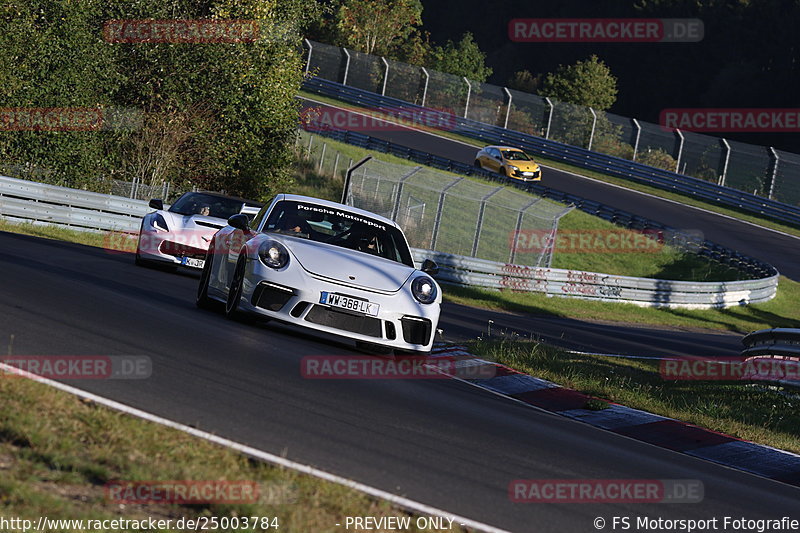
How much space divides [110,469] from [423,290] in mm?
5453

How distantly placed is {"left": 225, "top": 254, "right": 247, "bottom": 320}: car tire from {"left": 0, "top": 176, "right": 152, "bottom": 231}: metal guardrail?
11.9 meters

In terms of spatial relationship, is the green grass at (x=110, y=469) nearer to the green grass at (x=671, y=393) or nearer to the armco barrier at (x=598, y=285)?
the green grass at (x=671, y=393)


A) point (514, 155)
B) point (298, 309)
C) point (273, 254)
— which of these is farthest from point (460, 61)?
point (298, 309)

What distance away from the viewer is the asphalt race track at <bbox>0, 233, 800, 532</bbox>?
18.7 feet

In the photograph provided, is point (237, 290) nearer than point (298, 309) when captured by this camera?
No

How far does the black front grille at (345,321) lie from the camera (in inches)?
369

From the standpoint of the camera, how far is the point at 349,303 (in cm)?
941

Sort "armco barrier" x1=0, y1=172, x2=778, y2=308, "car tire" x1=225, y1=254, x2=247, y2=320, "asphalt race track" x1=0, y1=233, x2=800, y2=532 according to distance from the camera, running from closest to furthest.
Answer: "asphalt race track" x1=0, y1=233, x2=800, y2=532 < "car tire" x1=225, y1=254, x2=247, y2=320 < "armco barrier" x1=0, y1=172, x2=778, y2=308

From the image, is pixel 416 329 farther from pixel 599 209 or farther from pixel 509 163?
pixel 509 163

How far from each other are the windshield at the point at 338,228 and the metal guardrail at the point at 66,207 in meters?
11.6

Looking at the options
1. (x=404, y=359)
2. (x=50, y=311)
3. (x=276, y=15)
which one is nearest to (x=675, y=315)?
(x=276, y=15)

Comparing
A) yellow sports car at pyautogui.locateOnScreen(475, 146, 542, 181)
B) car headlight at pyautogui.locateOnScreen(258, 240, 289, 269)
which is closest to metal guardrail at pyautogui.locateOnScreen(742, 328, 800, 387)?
car headlight at pyautogui.locateOnScreen(258, 240, 289, 269)

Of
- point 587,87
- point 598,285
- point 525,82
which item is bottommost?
point 598,285

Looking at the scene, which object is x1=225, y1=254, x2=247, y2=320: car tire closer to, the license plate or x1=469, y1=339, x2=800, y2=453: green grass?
x1=469, y1=339, x2=800, y2=453: green grass
